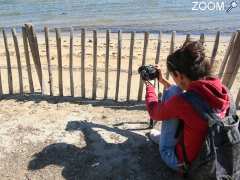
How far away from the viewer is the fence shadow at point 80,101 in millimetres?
6578

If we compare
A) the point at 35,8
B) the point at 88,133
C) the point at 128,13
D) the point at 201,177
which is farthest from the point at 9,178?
the point at 35,8

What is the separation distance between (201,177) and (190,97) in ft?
2.56

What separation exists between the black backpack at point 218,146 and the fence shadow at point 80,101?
2.66 m

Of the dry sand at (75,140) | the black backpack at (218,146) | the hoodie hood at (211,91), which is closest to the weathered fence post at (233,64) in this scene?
the dry sand at (75,140)

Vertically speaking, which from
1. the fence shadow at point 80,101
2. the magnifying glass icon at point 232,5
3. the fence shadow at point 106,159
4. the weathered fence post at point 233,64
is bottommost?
the fence shadow at point 106,159

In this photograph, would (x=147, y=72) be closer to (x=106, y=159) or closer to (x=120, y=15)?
(x=106, y=159)

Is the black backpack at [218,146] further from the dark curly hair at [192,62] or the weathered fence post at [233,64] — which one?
the weathered fence post at [233,64]

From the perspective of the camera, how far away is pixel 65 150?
16.8ft

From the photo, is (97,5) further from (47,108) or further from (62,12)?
(47,108)

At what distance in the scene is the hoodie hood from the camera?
3666 millimetres

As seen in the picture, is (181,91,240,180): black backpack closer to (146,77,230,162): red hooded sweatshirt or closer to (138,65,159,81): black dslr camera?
(146,77,230,162): red hooded sweatshirt

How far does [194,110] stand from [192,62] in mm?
399

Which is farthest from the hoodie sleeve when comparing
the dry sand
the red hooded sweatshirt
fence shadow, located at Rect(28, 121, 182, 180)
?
fence shadow, located at Rect(28, 121, 182, 180)

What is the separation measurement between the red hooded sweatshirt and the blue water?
11.5m
